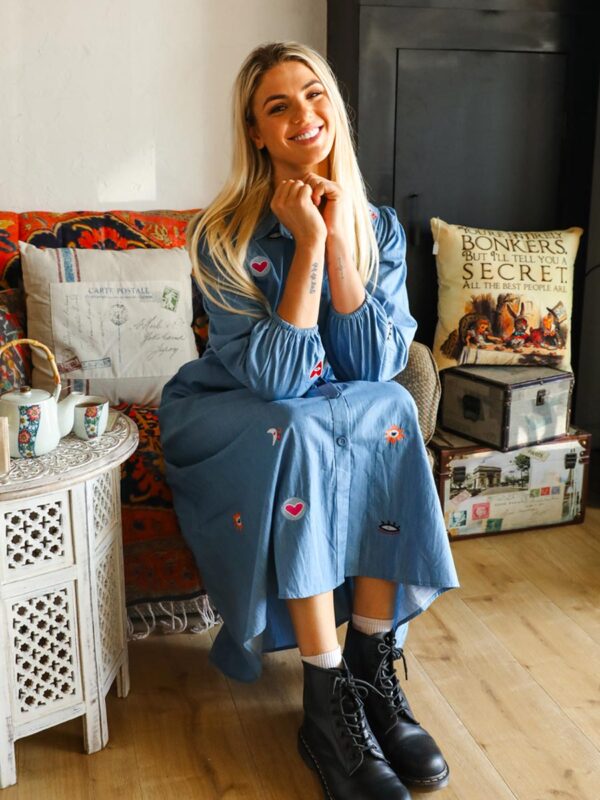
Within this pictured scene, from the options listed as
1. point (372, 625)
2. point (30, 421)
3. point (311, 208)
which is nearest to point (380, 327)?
point (311, 208)

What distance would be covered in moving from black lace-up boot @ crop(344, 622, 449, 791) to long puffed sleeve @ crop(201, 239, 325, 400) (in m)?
0.48

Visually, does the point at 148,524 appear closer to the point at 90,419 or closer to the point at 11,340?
the point at 90,419

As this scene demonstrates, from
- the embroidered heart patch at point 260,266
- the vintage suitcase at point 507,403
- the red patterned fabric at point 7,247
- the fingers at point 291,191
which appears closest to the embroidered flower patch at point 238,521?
the embroidered heart patch at point 260,266

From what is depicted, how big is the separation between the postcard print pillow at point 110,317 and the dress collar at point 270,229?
0.48 meters

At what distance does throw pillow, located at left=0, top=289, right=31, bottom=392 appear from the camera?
2.05 m

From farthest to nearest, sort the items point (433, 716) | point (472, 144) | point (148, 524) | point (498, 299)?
point (472, 144)
point (498, 299)
point (148, 524)
point (433, 716)

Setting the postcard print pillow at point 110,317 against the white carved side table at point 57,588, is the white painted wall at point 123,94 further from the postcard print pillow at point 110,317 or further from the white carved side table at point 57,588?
the white carved side table at point 57,588

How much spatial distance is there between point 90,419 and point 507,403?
4.08ft

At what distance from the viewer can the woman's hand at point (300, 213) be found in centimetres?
167

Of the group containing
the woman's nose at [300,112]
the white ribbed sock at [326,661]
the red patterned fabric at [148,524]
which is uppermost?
the woman's nose at [300,112]

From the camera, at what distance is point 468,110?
273cm

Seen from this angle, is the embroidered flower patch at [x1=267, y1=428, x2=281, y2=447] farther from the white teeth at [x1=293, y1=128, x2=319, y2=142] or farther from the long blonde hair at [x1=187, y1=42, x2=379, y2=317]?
the white teeth at [x1=293, y1=128, x2=319, y2=142]

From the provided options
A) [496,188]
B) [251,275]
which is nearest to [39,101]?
[251,275]

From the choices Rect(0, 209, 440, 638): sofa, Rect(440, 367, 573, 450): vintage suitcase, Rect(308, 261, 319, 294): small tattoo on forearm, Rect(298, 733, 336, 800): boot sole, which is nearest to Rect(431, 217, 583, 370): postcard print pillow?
Rect(440, 367, 573, 450): vintage suitcase
